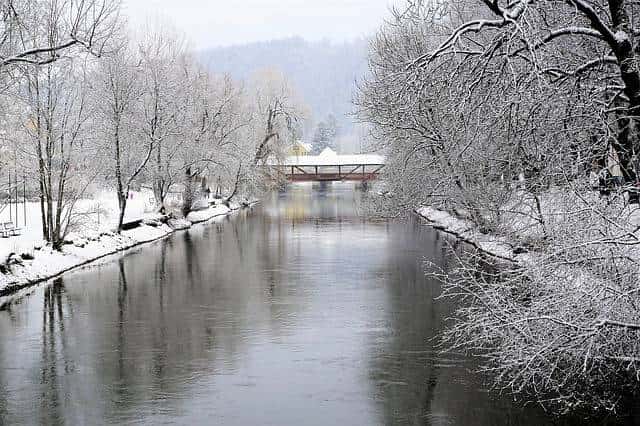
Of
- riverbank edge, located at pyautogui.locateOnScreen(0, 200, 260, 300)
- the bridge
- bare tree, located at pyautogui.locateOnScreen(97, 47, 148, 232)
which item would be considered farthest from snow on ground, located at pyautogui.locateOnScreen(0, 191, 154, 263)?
the bridge

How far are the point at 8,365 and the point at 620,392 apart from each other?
29.8ft

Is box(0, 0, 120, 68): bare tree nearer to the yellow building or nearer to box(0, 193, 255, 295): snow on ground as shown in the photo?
box(0, 193, 255, 295): snow on ground

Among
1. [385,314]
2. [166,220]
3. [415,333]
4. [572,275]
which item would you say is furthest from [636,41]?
[166,220]

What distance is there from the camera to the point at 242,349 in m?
13.0

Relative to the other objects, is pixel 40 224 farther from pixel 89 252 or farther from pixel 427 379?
→ pixel 427 379

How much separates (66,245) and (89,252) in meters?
1.06

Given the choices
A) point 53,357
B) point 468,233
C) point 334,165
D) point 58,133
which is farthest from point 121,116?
point 334,165

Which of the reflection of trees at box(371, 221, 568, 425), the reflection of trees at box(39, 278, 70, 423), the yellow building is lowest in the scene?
the reflection of trees at box(371, 221, 568, 425)

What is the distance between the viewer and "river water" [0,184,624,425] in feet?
32.1

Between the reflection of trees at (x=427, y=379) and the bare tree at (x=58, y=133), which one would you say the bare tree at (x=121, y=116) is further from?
the reflection of trees at (x=427, y=379)

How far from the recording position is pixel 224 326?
14.9m

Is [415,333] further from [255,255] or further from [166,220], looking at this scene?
[166,220]

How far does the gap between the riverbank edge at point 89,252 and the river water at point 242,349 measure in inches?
21.8

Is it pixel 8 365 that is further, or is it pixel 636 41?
pixel 8 365
